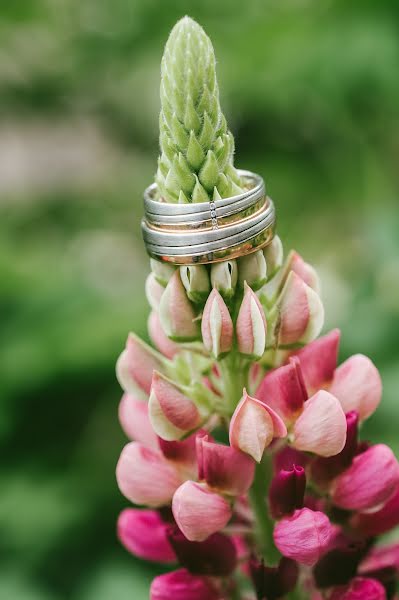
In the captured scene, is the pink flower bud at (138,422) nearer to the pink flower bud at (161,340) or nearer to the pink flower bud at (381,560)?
the pink flower bud at (161,340)

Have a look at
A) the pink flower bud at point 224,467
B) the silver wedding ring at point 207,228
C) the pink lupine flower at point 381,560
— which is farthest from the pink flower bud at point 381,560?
the silver wedding ring at point 207,228

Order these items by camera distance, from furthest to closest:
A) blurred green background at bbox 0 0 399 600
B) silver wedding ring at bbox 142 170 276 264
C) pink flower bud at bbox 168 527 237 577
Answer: blurred green background at bbox 0 0 399 600, pink flower bud at bbox 168 527 237 577, silver wedding ring at bbox 142 170 276 264

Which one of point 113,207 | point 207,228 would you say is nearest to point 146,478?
point 207,228

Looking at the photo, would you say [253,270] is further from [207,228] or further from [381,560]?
[381,560]

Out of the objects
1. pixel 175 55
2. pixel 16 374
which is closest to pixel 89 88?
pixel 16 374

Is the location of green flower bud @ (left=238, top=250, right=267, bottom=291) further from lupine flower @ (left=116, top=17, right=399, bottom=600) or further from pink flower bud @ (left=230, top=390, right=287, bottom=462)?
pink flower bud @ (left=230, top=390, right=287, bottom=462)

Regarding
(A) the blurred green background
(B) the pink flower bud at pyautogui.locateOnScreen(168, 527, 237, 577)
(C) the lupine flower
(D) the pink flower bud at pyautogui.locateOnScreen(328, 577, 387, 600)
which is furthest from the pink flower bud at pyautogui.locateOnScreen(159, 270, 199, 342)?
(A) the blurred green background
